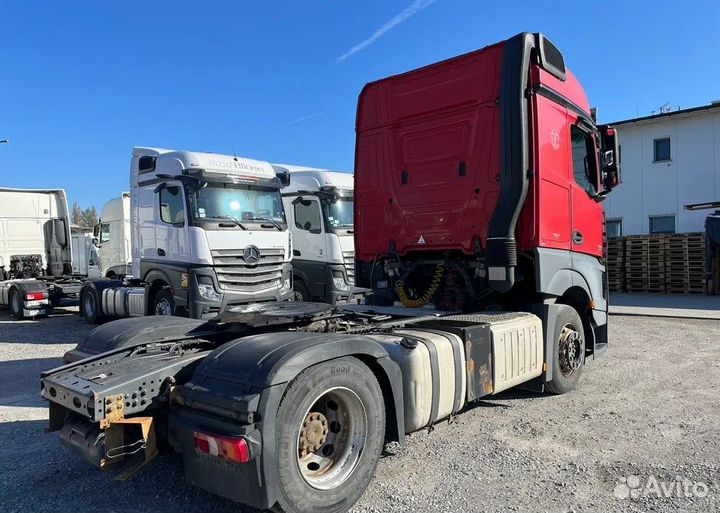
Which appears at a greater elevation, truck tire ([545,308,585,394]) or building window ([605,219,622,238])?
building window ([605,219,622,238])

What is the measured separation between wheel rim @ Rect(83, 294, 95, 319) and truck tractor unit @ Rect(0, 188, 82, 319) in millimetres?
1578

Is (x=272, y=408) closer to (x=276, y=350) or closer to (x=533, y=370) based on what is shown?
(x=276, y=350)

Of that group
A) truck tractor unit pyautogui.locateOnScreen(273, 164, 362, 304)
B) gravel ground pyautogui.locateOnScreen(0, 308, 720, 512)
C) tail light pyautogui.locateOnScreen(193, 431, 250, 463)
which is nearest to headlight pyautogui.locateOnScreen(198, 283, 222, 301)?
truck tractor unit pyautogui.locateOnScreen(273, 164, 362, 304)

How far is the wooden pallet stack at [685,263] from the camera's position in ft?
61.3

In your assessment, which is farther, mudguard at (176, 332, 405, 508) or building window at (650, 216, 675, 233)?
building window at (650, 216, 675, 233)

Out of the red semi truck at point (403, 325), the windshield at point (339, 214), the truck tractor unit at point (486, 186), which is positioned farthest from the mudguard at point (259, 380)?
the windshield at point (339, 214)

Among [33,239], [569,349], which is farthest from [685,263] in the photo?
[33,239]

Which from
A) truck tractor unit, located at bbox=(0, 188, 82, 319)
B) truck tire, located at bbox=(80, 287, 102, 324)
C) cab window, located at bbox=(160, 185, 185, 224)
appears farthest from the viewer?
truck tractor unit, located at bbox=(0, 188, 82, 319)

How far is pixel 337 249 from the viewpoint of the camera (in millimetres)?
11688

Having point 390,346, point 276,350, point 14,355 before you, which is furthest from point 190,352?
point 14,355

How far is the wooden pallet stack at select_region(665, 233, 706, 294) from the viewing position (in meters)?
18.7

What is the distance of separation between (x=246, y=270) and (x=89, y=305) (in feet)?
19.3

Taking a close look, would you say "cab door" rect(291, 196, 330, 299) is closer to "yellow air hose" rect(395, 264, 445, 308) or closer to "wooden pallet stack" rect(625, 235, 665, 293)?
"yellow air hose" rect(395, 264, 445, 308)

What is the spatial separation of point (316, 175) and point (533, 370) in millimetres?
7661
